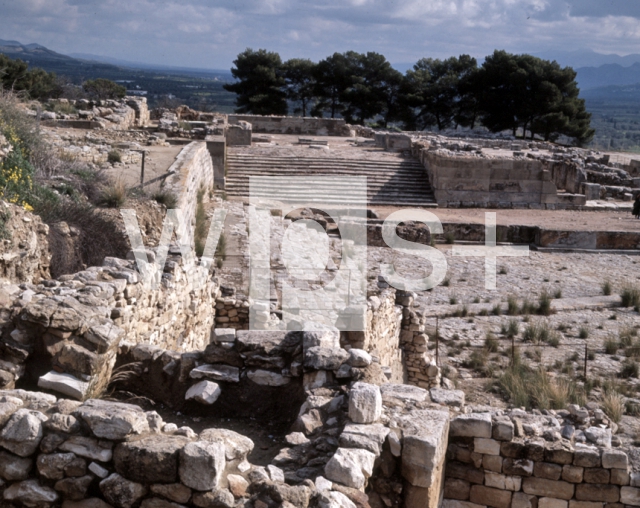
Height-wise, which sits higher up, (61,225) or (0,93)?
(0,93)

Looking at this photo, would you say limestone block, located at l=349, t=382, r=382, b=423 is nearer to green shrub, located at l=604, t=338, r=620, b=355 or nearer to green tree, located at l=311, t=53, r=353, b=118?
green shrub, located at l=604, t=338, r=620, b=355

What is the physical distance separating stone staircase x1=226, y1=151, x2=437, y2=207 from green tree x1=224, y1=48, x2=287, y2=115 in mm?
20212

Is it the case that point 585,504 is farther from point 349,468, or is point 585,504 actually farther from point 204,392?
point 204,392

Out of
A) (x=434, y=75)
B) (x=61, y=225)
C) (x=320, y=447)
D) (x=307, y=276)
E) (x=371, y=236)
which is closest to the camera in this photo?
(x=320, y=447)

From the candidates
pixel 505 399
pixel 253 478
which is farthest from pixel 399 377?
pixel 253 478

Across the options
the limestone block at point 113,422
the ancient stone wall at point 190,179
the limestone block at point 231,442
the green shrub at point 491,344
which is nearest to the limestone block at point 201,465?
the limestone block at point 231,442

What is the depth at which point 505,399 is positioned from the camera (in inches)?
293

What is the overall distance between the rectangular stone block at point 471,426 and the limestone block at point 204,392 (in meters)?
1.46

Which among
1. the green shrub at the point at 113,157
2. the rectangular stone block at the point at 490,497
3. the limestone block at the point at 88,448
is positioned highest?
the green shrub at the point at 113,157

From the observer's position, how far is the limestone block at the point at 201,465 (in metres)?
2.97

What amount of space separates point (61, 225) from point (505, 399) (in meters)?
5.08

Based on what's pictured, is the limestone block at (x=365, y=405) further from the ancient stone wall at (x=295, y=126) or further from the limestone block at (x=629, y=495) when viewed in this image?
the ancient stone wall at (x=295, y=126)

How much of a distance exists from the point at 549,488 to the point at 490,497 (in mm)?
355

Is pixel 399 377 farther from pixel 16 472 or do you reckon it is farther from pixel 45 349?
pixel 16 472
